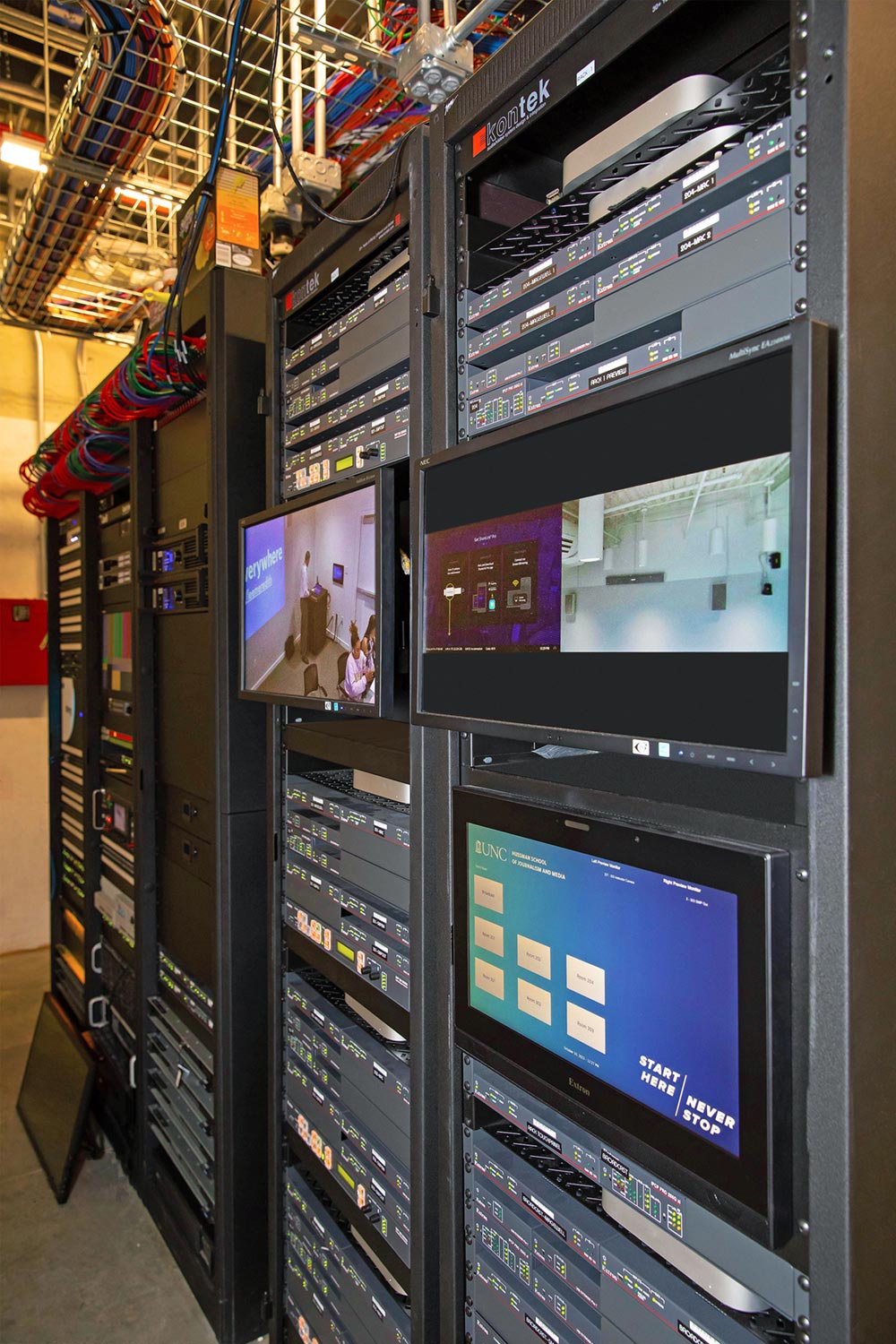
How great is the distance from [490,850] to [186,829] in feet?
4.08

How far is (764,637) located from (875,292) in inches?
11.4

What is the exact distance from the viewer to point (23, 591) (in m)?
4.11

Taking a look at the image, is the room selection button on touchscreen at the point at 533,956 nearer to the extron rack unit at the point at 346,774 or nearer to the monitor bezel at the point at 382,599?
the extron rack unit at the point at 346,774

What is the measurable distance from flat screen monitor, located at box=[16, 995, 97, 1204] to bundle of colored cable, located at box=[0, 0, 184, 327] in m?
2.48

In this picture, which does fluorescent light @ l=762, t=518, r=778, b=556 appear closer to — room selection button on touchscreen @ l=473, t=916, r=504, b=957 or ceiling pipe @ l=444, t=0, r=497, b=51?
room selection button on touchscreen @ l=473, t=916, r=504, b=957

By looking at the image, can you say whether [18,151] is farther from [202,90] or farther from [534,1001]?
[534,1001]

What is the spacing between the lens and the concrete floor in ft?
Result: 6.46

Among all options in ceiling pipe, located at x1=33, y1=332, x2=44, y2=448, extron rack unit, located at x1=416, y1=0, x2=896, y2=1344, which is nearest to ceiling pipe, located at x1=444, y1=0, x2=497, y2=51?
extron rack unit, located at x1=416, y1=0, x2=896, y2=1344

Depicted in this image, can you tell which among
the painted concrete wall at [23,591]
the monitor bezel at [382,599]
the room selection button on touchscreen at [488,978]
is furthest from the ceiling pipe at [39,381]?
the room selection button on touchscreen at [488,978]

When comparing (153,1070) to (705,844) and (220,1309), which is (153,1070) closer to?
(220,1309)

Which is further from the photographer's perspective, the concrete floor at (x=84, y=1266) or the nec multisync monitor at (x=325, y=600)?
the concrete floor at (x=84, y=1266)

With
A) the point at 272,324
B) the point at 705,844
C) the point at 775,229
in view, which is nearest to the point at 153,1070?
the point at 272,324

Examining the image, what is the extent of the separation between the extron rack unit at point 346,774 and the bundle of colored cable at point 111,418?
47cm

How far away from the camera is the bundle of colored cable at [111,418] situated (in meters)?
1.97
